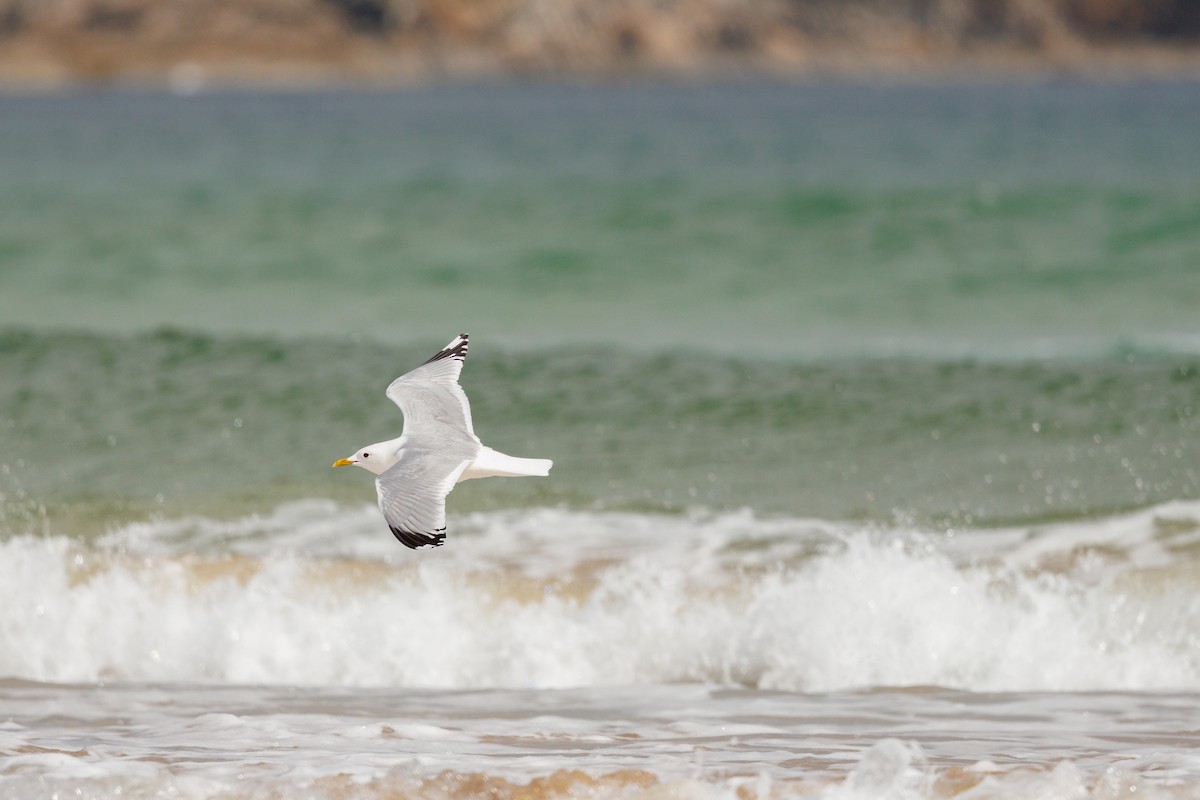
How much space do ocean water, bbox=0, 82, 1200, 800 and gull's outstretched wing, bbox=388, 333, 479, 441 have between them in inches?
42.2

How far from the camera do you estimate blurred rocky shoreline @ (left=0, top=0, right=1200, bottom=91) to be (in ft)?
347

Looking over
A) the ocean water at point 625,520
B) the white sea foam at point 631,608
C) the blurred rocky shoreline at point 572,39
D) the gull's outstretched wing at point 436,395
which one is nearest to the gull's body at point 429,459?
the gull's outstretched wing at point 436,395

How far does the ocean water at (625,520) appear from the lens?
6.12 meters

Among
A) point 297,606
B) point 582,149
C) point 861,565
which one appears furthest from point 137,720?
point 582,149

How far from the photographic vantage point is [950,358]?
13.9m

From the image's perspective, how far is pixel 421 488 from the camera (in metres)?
5.80

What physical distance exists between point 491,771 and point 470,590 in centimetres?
255

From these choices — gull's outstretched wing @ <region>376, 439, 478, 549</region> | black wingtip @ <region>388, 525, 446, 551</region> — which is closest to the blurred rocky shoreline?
gull's outstretched wing @ <region>376, 439, 478, 549</region>

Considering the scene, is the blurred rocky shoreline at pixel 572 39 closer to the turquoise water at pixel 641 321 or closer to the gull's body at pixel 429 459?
the turquoise water at pixel 641 321

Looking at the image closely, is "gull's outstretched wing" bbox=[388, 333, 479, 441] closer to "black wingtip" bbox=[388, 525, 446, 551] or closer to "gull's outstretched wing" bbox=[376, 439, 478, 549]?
"gull's outstretched wing" bbox=[376, 439, 478, 549]

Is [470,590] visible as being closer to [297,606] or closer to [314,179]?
[297,606]

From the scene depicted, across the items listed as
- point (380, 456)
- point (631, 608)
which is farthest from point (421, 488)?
point (631, 608)

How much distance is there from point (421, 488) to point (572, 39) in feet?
371

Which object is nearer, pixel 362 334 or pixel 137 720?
pixel 137 720
